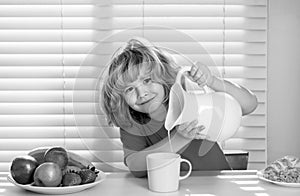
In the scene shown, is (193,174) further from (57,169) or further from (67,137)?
(67,137)

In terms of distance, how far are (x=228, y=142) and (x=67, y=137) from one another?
2.48 ft

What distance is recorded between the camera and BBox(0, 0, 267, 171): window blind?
236 cm

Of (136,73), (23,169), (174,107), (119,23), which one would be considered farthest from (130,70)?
(119,23)

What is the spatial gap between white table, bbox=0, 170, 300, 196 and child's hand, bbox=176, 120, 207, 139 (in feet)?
0.46

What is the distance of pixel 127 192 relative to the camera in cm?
133

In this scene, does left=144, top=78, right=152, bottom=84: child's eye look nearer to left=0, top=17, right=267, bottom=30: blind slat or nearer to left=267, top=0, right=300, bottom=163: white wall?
left=0, top=17, right=267, bottom=30: blind slat

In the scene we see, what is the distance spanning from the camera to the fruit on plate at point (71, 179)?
1.32 meters

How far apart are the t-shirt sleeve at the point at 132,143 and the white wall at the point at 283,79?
43.0 inches

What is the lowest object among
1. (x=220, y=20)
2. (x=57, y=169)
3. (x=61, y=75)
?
(x=57, y=169)

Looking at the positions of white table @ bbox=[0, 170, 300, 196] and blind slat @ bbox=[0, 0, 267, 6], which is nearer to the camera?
→ white table @ bbox=[0, 170, 300, 196]

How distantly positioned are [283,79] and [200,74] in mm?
1158

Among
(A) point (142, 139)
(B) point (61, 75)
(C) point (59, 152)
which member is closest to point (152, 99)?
(A) point (142, 139)

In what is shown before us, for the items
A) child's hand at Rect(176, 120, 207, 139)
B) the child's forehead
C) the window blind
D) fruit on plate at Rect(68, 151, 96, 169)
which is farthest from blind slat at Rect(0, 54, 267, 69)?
the child's forehead

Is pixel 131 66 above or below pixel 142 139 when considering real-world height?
above
